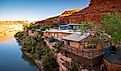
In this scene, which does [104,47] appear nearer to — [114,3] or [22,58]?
[22,58]

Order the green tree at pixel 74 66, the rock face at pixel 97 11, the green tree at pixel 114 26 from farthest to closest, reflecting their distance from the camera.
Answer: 1. the rock face at pixel 97 11
2. the green tree at pixel 74 66
3. the green tree at pixel 114 26

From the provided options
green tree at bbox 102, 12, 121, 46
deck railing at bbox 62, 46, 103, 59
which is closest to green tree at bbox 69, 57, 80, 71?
deck railing at bbox 62, 46, 103, 59

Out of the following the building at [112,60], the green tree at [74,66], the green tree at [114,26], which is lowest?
the green tree at [74,66]

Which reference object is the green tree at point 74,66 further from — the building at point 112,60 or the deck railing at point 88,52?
the building at point 112,60

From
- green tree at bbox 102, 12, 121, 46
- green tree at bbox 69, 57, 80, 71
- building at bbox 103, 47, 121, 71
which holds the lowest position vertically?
green tree at bbox 69, 57, 80, 71

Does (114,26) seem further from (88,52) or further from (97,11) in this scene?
(97,11)

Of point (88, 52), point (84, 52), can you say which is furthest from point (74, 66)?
point (84, 52)

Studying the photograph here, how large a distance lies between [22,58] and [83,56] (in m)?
18.6

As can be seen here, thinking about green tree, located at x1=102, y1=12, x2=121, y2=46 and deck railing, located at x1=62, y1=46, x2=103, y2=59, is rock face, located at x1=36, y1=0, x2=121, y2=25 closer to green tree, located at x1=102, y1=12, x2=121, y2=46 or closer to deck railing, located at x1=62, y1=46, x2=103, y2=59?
deck railing, located at x1=62, y1=46, x2=103, y2=59

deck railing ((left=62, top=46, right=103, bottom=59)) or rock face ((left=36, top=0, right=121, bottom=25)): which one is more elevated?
rock face ((left=36, top=0, right=121, bottom=25))

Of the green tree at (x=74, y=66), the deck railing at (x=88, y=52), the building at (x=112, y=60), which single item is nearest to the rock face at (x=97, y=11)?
the deck railing at (x=88, y=52)

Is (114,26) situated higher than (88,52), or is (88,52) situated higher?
(114,26)

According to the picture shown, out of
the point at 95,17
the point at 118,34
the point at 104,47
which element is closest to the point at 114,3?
the point at 95,17

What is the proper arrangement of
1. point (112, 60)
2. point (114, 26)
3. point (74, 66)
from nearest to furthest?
1. point (112, 60)
2. point (114, 26)
3. point (74, 66)
